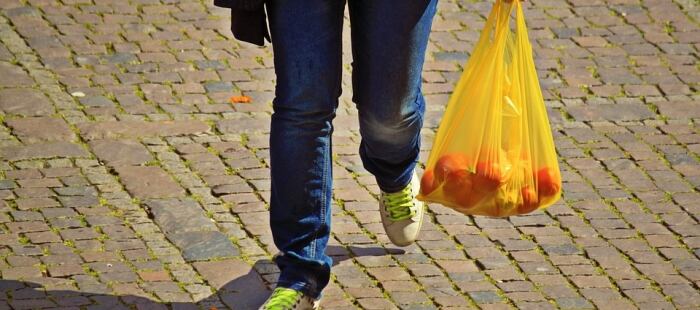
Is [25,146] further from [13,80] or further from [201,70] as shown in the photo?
[201,70]

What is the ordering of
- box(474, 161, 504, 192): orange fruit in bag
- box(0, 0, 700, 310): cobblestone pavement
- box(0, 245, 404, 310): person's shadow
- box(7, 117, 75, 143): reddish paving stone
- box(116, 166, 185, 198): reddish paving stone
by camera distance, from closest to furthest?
box(474, 161, 504, 192): orange fruit in bag, box(0, 245, 404, 310): person's shadow, box(0, 0, 700, 310): cobblestone pavement, box(116, 166, 185, 198): reddish paving stone, box(7, 117, 75, 143): reddish paving stone

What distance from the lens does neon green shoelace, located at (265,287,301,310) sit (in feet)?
12.6

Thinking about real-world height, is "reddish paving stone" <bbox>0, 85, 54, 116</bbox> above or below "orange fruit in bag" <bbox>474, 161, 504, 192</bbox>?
→ below

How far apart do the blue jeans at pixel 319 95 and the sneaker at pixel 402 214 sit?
1.17 feet

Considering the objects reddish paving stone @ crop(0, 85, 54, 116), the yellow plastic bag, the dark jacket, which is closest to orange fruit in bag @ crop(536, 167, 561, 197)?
the yellow plastic bag

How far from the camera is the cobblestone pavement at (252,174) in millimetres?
4223

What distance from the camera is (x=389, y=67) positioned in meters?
3.77

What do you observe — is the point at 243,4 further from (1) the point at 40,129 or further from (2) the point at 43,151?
(1) the point at 40,129

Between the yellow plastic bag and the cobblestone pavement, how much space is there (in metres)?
0.46

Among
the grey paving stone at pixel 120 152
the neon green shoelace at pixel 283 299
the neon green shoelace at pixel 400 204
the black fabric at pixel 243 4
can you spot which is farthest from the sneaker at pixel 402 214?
the grey paving stone at pixel 120 152

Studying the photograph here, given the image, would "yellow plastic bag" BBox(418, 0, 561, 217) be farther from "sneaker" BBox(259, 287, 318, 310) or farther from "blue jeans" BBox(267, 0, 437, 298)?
"sneaker" BBox(259, 287, 318, 310)

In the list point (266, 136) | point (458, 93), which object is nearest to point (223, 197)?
point (266, 136)

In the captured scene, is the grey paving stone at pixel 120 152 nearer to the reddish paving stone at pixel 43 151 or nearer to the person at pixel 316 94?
the reddish paving stone at pixel 43 151

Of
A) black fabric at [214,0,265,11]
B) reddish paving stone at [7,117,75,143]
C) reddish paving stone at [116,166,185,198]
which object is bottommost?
reddish paving stone at [116,166,185,198]
